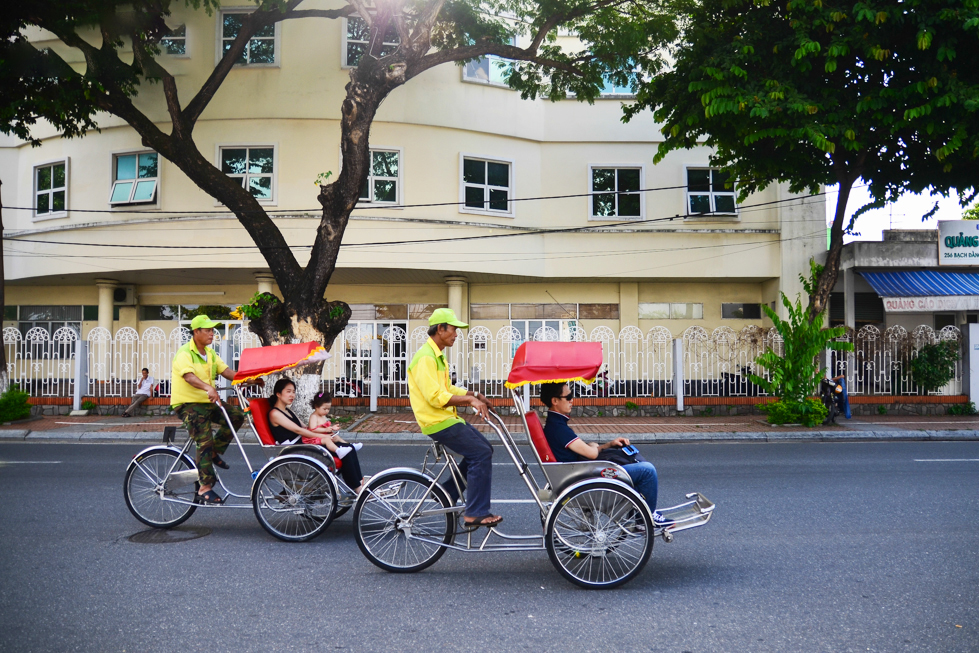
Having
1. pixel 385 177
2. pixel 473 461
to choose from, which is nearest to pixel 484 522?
pixel 473 461

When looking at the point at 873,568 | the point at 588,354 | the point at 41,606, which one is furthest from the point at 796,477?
the point at 41,606

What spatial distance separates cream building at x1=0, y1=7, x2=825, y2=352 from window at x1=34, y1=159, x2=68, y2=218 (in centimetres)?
5

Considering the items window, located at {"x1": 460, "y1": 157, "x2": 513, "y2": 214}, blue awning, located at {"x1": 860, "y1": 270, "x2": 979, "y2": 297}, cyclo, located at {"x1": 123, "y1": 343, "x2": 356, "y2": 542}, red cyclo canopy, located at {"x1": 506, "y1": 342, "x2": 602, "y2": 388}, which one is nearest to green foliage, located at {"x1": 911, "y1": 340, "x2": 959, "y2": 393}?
blue awning, located at {"x1": 860, "y1": 270, "x2": 979, "y2": 297}

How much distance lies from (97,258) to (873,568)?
20015mm

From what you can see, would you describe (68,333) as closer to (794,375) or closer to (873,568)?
(794,375)

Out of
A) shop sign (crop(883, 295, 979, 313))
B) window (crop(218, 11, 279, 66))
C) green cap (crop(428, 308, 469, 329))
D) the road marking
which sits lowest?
the road marking

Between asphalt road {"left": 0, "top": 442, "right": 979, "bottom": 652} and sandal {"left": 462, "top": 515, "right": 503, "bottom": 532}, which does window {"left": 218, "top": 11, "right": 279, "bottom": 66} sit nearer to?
asphalt road {"left": 0, "top": 442, "right": 979, "bottom": 652}

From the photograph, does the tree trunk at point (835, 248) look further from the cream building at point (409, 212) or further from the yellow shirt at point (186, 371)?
the yellow shirt at point (186, 371)

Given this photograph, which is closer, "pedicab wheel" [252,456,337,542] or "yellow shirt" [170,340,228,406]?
"pedicab wheel" [252,456,337,542]

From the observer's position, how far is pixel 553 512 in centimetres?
495

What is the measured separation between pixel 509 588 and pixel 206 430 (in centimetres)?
330

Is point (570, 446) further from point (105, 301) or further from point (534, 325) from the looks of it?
point (105, 301)

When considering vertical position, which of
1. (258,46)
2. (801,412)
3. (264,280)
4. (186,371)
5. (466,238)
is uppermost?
(258,46)

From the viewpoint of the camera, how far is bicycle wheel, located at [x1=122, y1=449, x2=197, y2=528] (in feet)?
22.2
